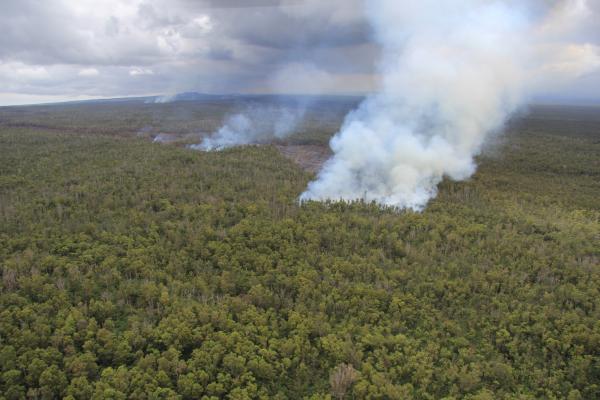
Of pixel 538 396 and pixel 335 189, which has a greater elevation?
pixel 335 189

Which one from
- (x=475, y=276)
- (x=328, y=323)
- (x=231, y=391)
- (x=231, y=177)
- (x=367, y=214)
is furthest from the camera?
(x=231, y=177)

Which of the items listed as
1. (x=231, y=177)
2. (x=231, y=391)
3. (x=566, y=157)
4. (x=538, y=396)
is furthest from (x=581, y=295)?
(x=566, y=157)

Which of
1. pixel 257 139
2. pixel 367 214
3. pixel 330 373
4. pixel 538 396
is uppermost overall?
pixel 257 139

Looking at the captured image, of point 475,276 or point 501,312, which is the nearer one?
point 501,312

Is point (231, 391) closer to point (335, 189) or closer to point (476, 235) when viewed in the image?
point (476, 235)

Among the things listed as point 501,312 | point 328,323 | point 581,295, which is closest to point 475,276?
point 501,312

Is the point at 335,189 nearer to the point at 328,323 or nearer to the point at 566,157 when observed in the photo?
the point at 328,323

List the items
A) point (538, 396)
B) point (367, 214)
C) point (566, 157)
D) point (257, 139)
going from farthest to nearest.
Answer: point (257, 139) < point (566, 157) < point (367, 214) < point (538, 396)
